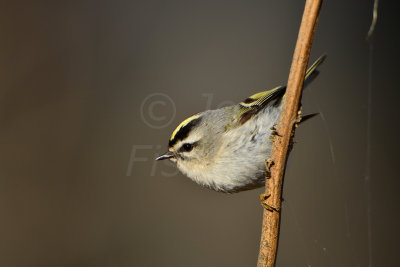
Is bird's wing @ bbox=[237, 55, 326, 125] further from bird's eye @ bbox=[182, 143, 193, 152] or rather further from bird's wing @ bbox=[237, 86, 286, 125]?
bird's eye @ bbox=[182, 143, 193, 152]

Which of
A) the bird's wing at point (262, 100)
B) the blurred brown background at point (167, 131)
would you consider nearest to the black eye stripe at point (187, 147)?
the bird's wing at point (262, 100)

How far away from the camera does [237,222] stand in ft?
6.82

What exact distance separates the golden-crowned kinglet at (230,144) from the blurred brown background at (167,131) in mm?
766

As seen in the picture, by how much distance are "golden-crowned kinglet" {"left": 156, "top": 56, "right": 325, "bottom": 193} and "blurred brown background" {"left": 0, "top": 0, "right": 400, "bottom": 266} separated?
0.77 meters

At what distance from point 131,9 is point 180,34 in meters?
0.36

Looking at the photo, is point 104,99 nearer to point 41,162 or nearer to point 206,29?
point 41,162

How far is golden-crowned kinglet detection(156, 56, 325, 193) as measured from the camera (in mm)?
1195

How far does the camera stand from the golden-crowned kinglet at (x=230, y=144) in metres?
1.20

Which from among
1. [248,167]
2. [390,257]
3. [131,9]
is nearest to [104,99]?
[131,9]

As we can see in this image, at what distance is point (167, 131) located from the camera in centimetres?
216

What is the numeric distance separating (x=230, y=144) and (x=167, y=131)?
0.95m

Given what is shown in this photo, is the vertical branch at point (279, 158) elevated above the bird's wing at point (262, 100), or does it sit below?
below

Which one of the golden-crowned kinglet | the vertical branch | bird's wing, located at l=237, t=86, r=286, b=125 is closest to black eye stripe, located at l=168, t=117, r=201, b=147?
the golden-crowned kinglet

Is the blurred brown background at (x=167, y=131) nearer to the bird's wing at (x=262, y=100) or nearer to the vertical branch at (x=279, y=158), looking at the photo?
the bird's wing at (x=262, y=100)
